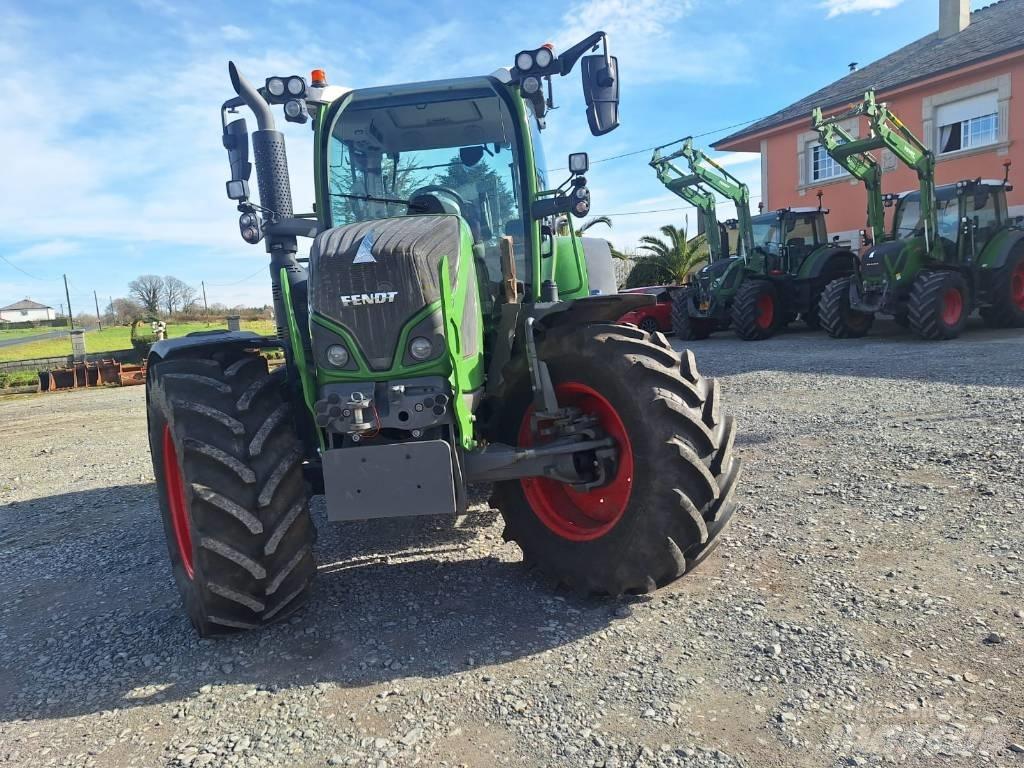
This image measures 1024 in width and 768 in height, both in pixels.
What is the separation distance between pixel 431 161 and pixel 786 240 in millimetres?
13729

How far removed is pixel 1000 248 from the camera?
1280 cm

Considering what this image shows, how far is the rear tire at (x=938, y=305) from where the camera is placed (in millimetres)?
11969

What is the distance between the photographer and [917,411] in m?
6.62

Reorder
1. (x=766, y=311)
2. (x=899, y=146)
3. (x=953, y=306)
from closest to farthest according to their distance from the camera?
(x=953, y=306), (x=899, y=146), (x=766, y=311)

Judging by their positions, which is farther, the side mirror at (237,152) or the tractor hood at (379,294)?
the side mirror at (237,152)

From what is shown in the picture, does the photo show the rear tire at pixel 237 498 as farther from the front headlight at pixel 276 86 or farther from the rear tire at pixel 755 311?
the rear tire at pixel 755 311

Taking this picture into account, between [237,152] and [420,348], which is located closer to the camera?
[420,348]

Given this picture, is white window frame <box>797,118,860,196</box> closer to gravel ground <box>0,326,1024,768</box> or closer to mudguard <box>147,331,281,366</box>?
gravel ground <box>0,326,1024,768</box>

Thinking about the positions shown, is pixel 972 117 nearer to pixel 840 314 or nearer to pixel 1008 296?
pixel 1008 296

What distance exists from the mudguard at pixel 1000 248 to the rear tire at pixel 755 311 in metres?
3.84

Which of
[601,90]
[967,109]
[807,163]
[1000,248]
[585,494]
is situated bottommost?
[585,494]

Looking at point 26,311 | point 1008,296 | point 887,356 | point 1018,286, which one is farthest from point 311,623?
point 26,311

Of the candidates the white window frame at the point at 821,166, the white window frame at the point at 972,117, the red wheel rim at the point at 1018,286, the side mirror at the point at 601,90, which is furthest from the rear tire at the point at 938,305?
the side mirror at the point at 601,90

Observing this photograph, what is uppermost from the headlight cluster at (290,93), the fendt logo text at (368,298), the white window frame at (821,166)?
the white window frame at (821,166)
